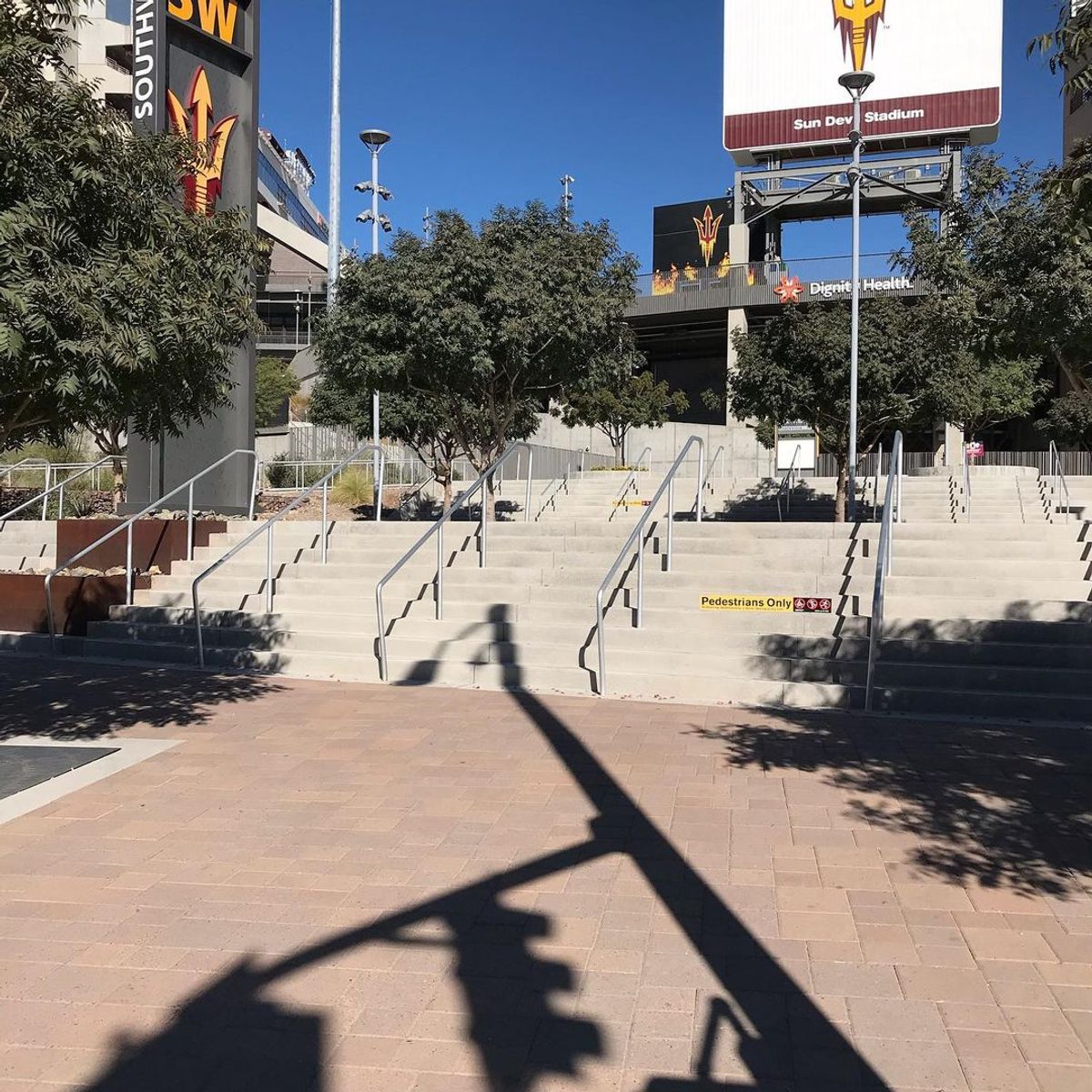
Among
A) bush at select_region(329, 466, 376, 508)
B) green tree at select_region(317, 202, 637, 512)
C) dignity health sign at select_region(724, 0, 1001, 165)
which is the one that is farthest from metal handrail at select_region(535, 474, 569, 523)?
dignity health sign at select_region(724, 0, 1001, 165)

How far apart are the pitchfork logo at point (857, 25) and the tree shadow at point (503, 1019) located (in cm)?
4477

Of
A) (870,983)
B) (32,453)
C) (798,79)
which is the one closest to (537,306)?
(870,983)

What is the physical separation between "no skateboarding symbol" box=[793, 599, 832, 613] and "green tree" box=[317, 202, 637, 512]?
6333 millimetres

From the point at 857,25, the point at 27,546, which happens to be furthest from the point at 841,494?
the point at 857,25

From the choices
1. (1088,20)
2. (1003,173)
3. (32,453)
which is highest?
(1003,173)

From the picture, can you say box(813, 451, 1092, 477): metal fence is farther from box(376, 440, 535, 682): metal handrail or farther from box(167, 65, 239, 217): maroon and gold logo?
box(376, 440, 535, 682): metal handrail

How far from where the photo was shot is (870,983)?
3.33 metres

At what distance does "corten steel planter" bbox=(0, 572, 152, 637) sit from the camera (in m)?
11.1

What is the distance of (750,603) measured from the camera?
9.19m

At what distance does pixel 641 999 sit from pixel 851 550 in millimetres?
7678

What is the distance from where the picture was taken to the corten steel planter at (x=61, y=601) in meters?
11.1

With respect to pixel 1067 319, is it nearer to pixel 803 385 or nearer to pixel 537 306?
pixel 537 306

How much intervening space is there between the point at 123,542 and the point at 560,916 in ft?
33.4

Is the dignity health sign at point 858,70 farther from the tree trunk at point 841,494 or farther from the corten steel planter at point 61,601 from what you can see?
the corten steel planter at point 61,601
